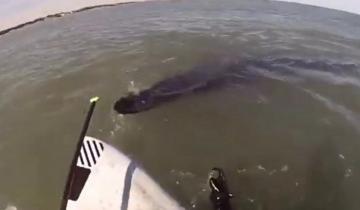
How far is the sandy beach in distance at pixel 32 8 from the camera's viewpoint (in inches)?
242

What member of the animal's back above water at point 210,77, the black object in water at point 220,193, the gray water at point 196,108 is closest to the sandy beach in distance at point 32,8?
the gray water at point 196,108

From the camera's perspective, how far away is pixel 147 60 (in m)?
5.22

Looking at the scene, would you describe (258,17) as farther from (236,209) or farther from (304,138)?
(236,209)

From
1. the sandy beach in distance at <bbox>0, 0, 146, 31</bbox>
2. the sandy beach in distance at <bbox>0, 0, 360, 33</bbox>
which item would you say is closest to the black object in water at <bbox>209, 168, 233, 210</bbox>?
the sandy beach in distance at <bbox>0, 0, 360, 33</bbox>

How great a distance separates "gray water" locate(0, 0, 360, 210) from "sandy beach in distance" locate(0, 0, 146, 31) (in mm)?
Answer: 155

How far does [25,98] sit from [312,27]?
3.08 m

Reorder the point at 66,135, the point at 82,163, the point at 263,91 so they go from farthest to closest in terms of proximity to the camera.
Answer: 1. the point at 263,91
2. the point at 66,135
3. the point at 82,163

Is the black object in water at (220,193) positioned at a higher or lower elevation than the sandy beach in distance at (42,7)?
lower

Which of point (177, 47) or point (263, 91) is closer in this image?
point (263, 91)

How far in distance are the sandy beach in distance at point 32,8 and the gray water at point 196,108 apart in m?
0.16

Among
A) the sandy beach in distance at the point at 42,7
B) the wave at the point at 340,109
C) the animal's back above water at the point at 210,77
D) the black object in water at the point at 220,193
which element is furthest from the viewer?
the sandy beach in distance at the point at 42,7

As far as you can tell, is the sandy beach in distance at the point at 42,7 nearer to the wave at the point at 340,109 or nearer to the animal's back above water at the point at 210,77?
the animal's back above water at the point at 210,77

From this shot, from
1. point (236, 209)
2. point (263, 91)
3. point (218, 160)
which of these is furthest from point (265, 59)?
point (236, 209)

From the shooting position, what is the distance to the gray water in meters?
3.86
